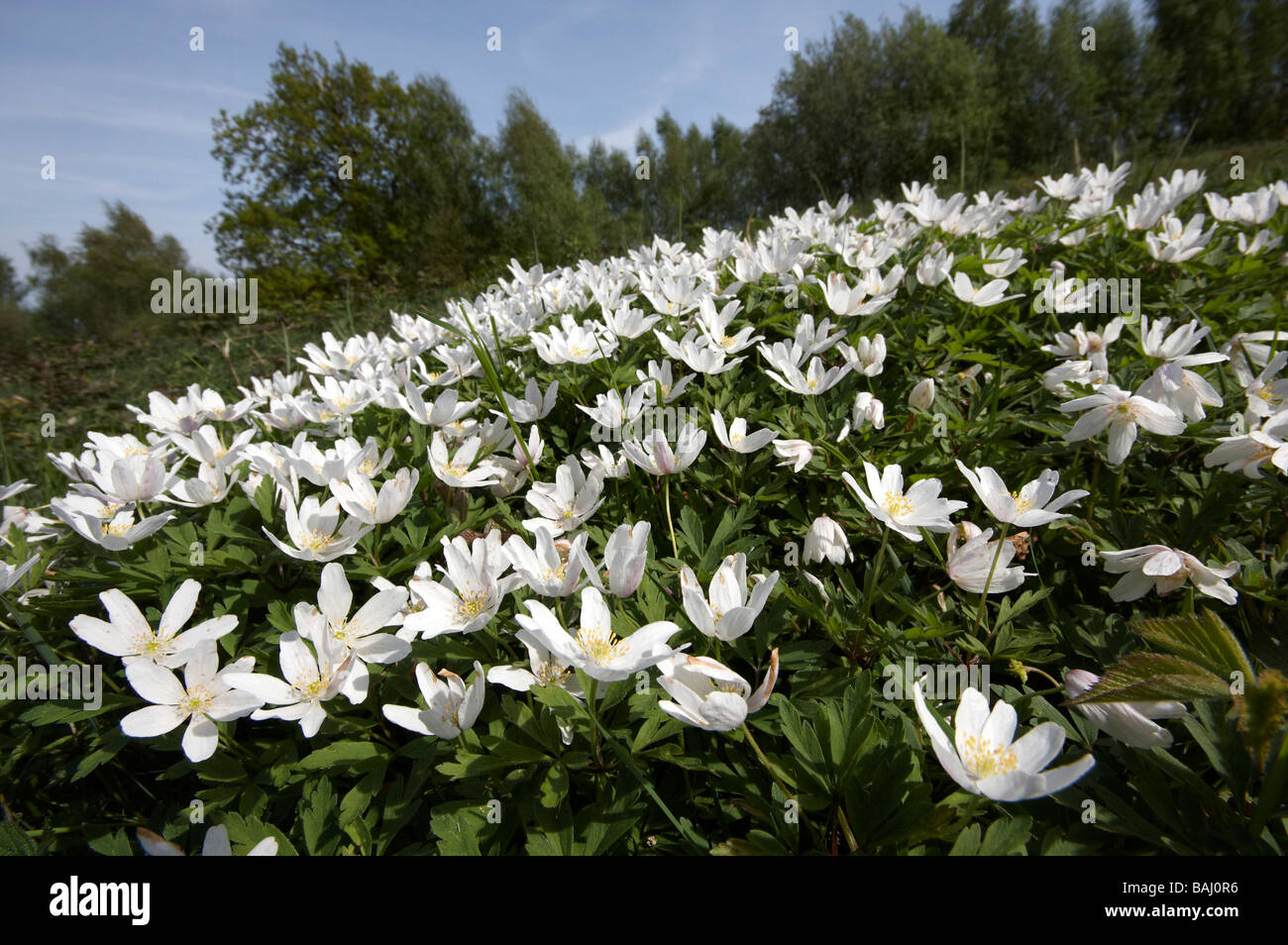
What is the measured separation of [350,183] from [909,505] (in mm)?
31392

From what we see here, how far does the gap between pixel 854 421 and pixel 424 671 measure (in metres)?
1.71

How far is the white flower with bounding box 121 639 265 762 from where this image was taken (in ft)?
4.27

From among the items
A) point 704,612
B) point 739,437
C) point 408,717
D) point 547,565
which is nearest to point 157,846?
point 408,717

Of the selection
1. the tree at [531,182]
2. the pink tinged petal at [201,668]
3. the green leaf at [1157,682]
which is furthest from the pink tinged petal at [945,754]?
the tree at [531,182]

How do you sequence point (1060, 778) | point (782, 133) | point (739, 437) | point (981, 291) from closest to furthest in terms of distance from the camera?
point (1060, 778)
point (739, 437)
point (981, 291)
point (782, 133)

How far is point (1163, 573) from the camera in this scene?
4.50 ft

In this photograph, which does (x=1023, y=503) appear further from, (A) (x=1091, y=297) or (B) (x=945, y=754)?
(A) (x=1091, y=297)

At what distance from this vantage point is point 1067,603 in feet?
5.99

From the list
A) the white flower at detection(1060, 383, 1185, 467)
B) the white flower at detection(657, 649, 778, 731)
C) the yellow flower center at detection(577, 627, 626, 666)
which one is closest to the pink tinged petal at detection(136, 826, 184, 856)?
the yellow flower center at detection(577, 627, 626, 666)
